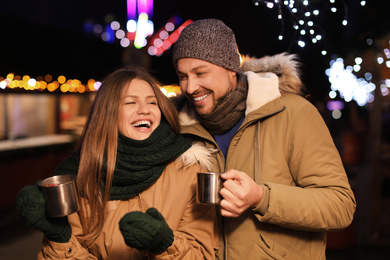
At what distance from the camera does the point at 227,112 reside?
94.3 inches

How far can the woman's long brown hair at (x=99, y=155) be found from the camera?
7.47 ft

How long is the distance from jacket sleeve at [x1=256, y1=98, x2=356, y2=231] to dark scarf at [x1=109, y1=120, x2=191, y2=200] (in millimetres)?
803

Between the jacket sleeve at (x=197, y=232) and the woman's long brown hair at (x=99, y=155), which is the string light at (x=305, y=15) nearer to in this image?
the woman's long brown hair at (x=99, y=155)

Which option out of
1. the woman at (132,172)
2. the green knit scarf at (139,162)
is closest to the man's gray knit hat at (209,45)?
the woman at (132,172)

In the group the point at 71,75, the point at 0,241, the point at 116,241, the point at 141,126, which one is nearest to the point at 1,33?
the point at 71,75

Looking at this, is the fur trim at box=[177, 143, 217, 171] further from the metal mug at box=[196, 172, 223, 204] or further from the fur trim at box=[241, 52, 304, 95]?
the fur trim at box=[241, 52, 304, 95]

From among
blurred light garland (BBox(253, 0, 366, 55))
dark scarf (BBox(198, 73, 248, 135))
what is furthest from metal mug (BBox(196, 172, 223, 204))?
blurred light garland (BBox(253, 0, 366, 55))

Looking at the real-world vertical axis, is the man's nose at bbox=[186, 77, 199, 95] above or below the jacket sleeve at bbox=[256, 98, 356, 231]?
above

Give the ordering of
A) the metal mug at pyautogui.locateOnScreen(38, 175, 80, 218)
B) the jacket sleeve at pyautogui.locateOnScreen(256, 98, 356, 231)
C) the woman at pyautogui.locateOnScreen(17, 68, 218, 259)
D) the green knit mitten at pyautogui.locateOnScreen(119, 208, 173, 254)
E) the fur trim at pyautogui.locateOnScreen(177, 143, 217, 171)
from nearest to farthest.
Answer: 1. the green knit mitten at pyautogui.locateOnScreen(119, 208, 173, 254)
2. the metal mug at pyautogui.locateOnScreen(38, 175, 80, 218)
3. the jacket sleeve at pyautogui.locateOnScreen(256, 98, 356, 231)
4. the woman at pyautogui.locateOnScreen(17, 68, 218, 259)
5. the fur trim at pyautogui.locateOnScreen(177, 143, 217, 171)

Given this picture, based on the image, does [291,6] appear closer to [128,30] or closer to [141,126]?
[141,126]

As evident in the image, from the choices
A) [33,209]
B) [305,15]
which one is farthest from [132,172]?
[305,15]

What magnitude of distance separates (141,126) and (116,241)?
832 mm

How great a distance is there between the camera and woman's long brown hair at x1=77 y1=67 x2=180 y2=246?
2277 mm

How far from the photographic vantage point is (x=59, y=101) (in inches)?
548
